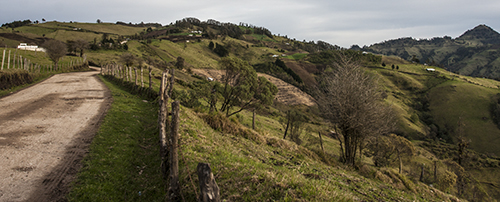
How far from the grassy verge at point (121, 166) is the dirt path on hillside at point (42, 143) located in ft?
1.08

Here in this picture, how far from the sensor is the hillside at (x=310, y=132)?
5.95 m

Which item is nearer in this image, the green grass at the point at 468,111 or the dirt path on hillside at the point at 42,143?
the dirt path on hillside at the point at 42,143

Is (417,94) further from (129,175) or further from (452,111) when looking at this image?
(129,175)

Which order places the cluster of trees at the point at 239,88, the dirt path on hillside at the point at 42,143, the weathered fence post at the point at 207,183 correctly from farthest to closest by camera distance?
the cluster of trees at the point at 239,88, the dirt path on hillside at the point at 42,143, the weathered fence post at the point at 207,183

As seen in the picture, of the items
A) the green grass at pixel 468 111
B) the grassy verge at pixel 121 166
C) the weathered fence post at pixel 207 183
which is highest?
the weathered fence post at pixel 207 183

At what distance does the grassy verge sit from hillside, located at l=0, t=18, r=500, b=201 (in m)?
0.43

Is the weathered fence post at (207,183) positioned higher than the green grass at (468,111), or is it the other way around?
the weathered fence post at (207,183)

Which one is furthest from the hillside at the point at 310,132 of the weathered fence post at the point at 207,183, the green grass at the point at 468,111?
the weathered fence post at the point at 207,183

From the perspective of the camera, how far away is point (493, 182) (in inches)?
1586

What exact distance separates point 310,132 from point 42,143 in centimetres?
3862

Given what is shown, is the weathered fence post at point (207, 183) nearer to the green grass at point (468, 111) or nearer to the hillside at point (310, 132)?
the hillside at point (310, 132)

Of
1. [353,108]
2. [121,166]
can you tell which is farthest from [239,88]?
[121,166]

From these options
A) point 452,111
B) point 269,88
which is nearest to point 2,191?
point 269,88

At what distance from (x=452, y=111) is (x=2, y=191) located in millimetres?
109329
